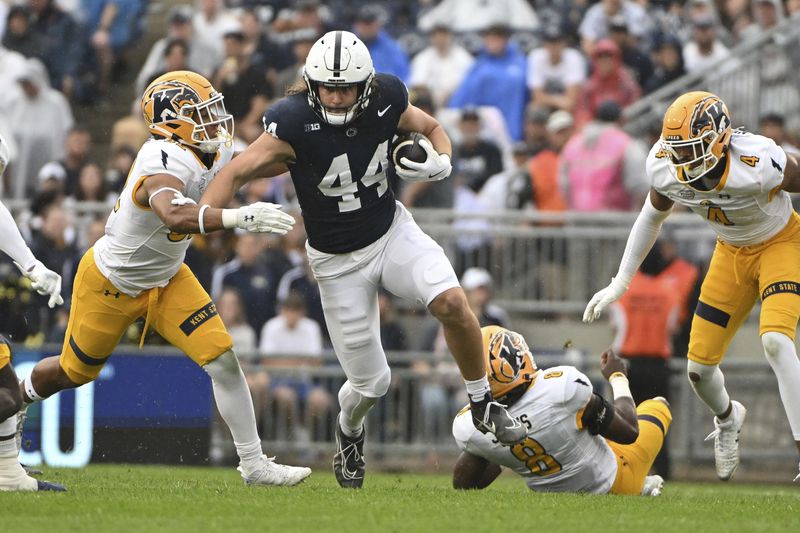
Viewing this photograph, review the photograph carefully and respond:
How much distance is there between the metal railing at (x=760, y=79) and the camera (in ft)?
49.7

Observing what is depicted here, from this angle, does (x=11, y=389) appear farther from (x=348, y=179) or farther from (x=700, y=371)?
(x=700, y=371)

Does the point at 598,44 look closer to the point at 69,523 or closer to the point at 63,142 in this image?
the point at 63,142

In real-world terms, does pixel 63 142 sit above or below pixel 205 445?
above

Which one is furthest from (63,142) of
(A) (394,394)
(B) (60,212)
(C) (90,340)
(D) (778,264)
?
(D) (778,264)

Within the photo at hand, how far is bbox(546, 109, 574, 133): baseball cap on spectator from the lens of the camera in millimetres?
14625

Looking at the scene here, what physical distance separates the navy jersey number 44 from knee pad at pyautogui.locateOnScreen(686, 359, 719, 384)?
7.15ft

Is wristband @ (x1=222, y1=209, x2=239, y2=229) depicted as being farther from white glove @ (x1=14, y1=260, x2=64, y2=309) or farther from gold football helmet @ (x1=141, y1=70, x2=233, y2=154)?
white glove @ (x1=14, y1=260, x2=64, y2=309)

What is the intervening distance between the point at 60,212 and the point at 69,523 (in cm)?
723

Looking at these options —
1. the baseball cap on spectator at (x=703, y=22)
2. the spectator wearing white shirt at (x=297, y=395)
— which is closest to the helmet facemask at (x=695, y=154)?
the spectator wearing white shirt at (x=297, y=395)

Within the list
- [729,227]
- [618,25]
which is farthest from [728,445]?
[618,25]

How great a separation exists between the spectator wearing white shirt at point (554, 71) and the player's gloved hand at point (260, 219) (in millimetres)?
8532

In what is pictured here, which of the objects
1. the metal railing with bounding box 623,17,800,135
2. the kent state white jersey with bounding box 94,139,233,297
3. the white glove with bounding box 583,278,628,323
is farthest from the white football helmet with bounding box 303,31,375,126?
the metal railing with bounding box 623,17,800,135

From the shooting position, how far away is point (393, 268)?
26.8 feet

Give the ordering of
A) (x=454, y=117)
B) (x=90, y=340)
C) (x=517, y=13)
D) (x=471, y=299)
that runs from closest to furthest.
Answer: (x=90, y=340), (x=471, y=299), (x=454, y=117), (x=517, y=13)
